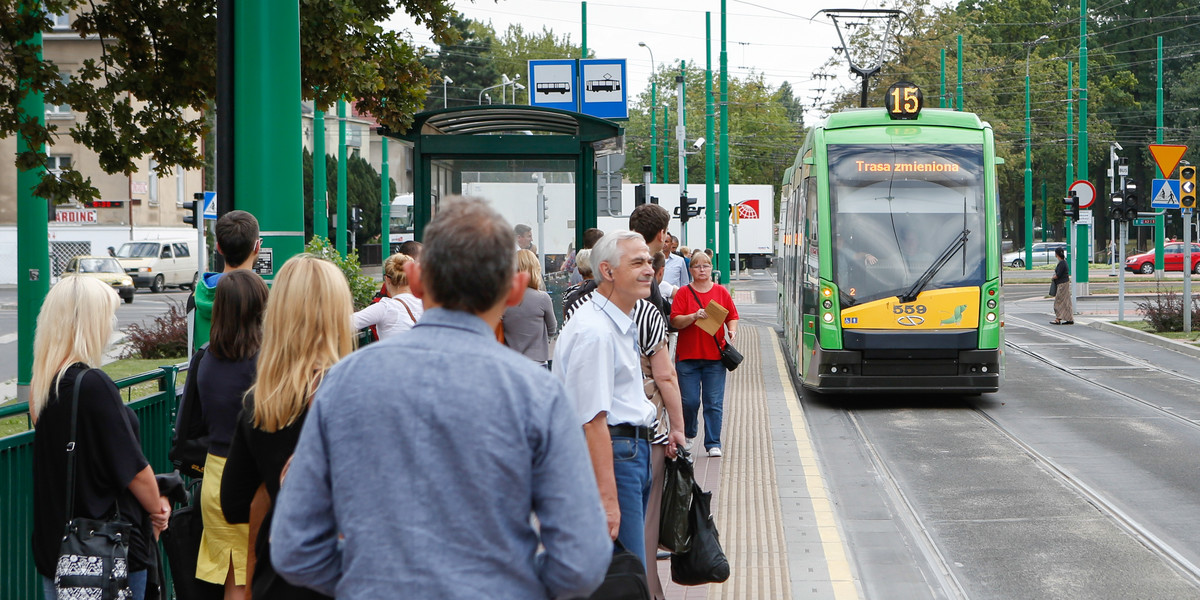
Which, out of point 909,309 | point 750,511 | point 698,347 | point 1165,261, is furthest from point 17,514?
point 1165,261

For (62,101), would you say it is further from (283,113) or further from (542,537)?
(542,537)

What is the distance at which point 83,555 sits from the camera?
3881 millimetres

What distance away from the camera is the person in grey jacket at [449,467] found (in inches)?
91.2

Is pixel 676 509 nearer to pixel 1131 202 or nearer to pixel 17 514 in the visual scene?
pixel 17 514

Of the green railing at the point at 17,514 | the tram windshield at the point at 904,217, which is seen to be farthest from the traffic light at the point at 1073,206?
the green railing at the point at 17,514

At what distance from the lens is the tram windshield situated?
13.5 meters

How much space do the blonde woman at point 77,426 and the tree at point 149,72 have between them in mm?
7785

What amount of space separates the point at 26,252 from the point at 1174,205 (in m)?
19.4

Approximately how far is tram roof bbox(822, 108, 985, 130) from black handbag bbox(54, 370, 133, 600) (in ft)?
37.9

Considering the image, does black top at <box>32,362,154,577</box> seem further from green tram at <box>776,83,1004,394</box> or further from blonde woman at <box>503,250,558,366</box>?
green tram at <box>776,83,1004,394</box>

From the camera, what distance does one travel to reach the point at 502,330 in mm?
9266

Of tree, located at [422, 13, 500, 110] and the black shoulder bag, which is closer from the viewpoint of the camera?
the black shoulder bag

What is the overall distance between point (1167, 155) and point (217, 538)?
2148 cm

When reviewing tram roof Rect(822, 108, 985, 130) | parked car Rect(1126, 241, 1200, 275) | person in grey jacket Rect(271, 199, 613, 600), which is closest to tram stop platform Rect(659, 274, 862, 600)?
tram roof Rect(822, 108, 985, 130)
